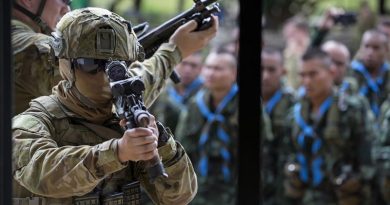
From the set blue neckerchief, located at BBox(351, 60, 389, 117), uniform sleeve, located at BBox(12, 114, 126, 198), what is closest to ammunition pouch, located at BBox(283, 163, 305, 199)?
blue neckerchief, located at BBox(351, 60, 389, 117)

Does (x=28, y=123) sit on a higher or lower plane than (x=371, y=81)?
higher

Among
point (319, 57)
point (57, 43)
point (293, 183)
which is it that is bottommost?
point (293, 183)

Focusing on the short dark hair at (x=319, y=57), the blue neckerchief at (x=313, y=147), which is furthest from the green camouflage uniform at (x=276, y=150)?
the short dark hair at (x=319, y=57)

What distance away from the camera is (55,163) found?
2818mm

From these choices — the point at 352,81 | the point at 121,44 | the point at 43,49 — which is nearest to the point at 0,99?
the point at 121,44

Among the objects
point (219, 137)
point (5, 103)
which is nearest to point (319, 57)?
point (219, 137)

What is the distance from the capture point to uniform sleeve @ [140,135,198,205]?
9.78 feet

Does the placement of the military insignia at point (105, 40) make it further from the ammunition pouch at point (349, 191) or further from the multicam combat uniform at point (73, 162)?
the ammunition pouch at point (349, 191)

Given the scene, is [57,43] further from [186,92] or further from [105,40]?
[186,92]

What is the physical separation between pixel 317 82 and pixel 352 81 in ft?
1.82

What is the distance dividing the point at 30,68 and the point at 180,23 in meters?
0.53

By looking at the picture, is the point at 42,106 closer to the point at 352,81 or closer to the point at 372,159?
the point at 372,159

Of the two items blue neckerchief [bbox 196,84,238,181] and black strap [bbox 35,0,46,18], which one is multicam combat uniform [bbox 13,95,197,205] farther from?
blue neckerchief [bbox 196,84,238,181]

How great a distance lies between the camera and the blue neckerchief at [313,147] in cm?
790
